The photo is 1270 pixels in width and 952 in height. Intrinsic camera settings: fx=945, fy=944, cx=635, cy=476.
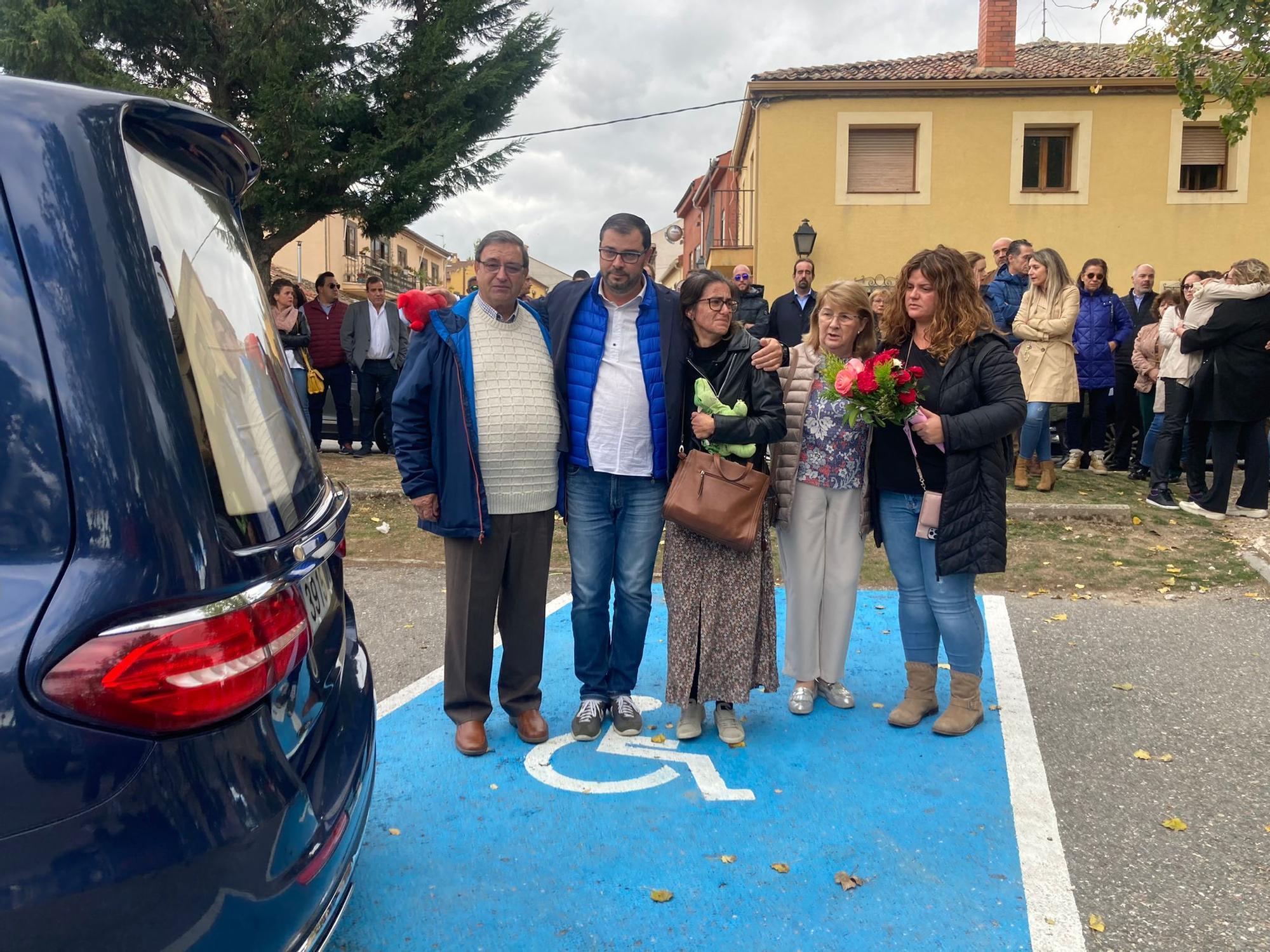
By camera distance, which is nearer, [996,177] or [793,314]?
[793,314]

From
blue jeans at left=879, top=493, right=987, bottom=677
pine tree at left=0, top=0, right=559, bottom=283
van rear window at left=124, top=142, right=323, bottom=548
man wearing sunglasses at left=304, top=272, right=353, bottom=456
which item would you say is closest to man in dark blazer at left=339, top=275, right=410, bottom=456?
man wearing sunglasses at left=304, top=272, right=353, bottom=456

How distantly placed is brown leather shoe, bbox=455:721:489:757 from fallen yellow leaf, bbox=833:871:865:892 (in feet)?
5.18

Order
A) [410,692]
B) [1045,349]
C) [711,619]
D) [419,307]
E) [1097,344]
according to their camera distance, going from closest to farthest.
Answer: [419,307], [711,619], [410,692], [1045,349], [1097,344]

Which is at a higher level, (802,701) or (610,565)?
(610,565)

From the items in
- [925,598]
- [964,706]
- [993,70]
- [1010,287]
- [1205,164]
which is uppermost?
[993,70]

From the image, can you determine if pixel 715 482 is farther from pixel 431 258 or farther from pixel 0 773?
pixel 431 258

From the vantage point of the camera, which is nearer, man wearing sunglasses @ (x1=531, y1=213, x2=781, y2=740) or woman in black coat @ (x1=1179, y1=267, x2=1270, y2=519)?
man wearing sunglasses @ (x1=531, y1=213, x2=781, y2=740)

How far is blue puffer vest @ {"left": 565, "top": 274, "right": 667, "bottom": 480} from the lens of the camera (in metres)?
3.87

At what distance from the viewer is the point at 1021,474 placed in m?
8.77

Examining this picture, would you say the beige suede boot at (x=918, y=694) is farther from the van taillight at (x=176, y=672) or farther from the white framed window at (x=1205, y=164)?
the white framed window at (x=1205, y=164)

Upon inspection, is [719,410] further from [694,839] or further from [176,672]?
[176,672]

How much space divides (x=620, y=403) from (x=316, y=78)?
33.8 ft

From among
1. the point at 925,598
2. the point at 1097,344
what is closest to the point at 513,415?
the point at 925,598

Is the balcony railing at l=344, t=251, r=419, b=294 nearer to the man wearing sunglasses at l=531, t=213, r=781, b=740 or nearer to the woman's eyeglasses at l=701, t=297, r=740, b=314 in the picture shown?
the man wearing sunglasses at l=531, t=213, r=781, b=740
